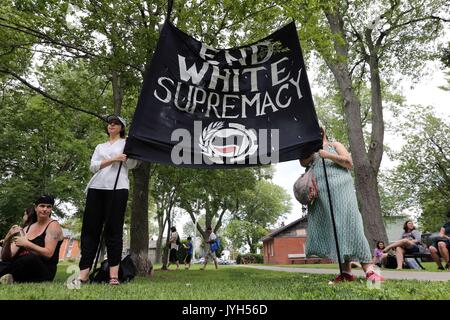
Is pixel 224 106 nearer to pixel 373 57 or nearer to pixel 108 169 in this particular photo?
pixel 108 169

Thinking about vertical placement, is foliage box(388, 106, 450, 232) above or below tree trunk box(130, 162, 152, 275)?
above

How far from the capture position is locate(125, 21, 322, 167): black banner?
415cm

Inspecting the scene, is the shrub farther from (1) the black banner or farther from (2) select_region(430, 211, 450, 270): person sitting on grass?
(1) the black banner

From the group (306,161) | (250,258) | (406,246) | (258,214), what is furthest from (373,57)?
(258,214)

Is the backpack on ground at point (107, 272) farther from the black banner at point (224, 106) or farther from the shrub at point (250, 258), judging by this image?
the shrub at point (250, 258)

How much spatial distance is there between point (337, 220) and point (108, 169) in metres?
2.95

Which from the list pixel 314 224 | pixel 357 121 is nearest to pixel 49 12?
pixel 314 224

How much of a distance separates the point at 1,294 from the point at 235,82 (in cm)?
363

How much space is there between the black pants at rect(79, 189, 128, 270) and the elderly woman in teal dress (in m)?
2.44

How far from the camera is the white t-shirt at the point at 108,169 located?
13.7 ft

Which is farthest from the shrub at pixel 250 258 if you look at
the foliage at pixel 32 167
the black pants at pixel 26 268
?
the black pants at pixel 26 268

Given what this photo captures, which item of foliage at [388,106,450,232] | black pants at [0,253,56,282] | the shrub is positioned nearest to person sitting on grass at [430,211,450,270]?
black pants at [0,253,56,282]

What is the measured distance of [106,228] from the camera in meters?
Result: 4.09

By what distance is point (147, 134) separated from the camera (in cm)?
410
